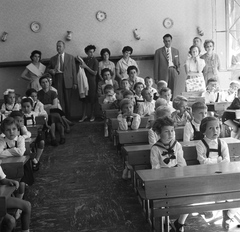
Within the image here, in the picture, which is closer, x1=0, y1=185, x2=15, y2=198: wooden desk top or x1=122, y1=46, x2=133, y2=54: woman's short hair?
x1=0, y1=185, x2=15, y2=198: wooden desk top

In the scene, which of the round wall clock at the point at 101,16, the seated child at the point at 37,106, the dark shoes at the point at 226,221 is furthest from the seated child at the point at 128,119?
the round wall clock at the point at 101,16

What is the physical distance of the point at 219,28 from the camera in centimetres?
962

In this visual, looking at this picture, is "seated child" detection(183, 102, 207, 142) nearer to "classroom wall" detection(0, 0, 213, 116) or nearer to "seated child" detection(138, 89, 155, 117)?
"seated child" detection(138, 89, 155, 117)

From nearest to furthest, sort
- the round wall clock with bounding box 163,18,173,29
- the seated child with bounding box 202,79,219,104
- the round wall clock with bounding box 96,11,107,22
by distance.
→ the seated child with bounding box 202,79,219,104 < the round wall clock with bounding box 96,11,107,22 < the round wall clock with bounding box 163,18,173,29

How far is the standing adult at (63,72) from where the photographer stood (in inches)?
338

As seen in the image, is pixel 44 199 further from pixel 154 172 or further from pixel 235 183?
pixel 235 183

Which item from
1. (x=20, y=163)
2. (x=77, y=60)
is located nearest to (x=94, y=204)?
(x=20, y=163)

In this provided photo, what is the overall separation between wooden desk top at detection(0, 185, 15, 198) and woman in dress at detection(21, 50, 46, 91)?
5.88 meters

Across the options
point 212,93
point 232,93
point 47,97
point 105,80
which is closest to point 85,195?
point 47,97

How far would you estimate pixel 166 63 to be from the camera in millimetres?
9109

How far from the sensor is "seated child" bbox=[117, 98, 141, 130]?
4.95m

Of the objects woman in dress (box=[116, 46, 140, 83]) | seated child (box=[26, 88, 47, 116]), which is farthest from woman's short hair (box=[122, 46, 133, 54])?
seated child (box=[26, 88, 47, 116])

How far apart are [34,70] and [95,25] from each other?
6.64ft

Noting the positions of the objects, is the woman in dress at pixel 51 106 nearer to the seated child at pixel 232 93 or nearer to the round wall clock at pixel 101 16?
the round wall clock at pixel 101 16
